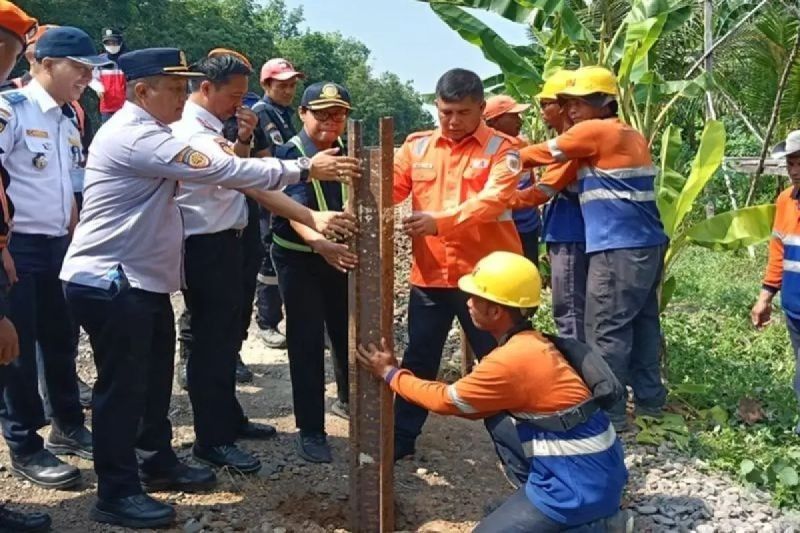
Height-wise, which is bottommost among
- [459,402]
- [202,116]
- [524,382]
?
[459,402]

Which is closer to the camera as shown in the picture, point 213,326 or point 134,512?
point 134,512

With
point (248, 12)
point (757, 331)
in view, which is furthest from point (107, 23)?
point (757, 331)

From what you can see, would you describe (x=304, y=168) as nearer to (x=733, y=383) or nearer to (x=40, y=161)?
(x=40, y=161)

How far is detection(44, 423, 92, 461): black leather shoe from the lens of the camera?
408cm

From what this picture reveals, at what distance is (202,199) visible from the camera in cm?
374

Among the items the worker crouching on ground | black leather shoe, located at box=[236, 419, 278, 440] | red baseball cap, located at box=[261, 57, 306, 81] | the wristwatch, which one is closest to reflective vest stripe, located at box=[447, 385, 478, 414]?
the worker crouching on ground

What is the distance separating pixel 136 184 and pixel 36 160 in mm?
1012

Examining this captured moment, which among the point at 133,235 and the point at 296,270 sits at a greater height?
the point at 133,235

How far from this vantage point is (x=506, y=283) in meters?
2.90

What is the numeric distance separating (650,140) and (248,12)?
49.1 m

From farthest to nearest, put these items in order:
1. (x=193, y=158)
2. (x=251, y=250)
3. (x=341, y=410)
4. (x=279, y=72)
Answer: (x=279, y=72), (x=251, y=250), (x=341, y=410), (x=193, y=158)

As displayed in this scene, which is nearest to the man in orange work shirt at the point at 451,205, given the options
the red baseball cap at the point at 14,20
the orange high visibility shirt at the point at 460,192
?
the orange high visibility shirt at the point at 460,192

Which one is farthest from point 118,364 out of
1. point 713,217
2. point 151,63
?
point 713,217

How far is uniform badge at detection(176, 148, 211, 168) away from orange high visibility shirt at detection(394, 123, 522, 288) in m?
1.13
